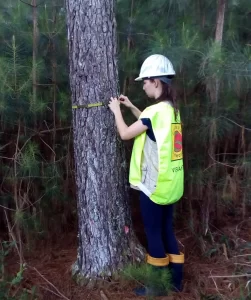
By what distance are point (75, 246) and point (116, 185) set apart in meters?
1.04

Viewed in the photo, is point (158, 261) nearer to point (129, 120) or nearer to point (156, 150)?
point (156, 150)

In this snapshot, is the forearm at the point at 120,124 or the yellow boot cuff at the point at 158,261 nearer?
the forearm at the point at 120,124

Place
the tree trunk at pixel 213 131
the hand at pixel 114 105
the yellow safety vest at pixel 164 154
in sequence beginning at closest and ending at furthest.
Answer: the yellow safety vest at pixel 164 154 < the hand at pixel 114 105 < the tree trunk at pixel 213 131

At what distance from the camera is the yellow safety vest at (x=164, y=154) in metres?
2.84

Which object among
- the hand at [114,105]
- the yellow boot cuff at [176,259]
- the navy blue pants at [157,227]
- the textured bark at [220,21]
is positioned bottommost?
the yellow boot cuff at [176,259]

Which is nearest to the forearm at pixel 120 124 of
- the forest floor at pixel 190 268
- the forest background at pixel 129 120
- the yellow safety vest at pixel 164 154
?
the yellow safety vest at pixel 164 154

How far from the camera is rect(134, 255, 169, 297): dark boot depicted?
2880 millimetres

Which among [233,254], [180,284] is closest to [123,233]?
[180,284]

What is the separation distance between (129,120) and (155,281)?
149 centimetres

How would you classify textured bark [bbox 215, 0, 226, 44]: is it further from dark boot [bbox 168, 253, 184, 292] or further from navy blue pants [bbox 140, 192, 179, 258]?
dark boot [bbox 168, 253, 184, 292]

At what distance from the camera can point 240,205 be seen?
4301mm

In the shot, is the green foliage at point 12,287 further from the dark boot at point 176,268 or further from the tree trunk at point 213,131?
the tree trunk at point 213,131

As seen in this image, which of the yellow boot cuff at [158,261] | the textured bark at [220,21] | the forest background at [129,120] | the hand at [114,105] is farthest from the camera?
the textured bark at [220,21]

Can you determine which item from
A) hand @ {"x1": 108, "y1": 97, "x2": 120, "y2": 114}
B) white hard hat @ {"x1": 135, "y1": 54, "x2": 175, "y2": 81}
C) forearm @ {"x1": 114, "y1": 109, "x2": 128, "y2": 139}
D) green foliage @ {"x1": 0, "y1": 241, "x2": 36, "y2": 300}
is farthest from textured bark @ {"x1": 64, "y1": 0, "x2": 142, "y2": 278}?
green foliage @ {"x1": 0, "y1": 241, "x2": 36, "y2": 300}
